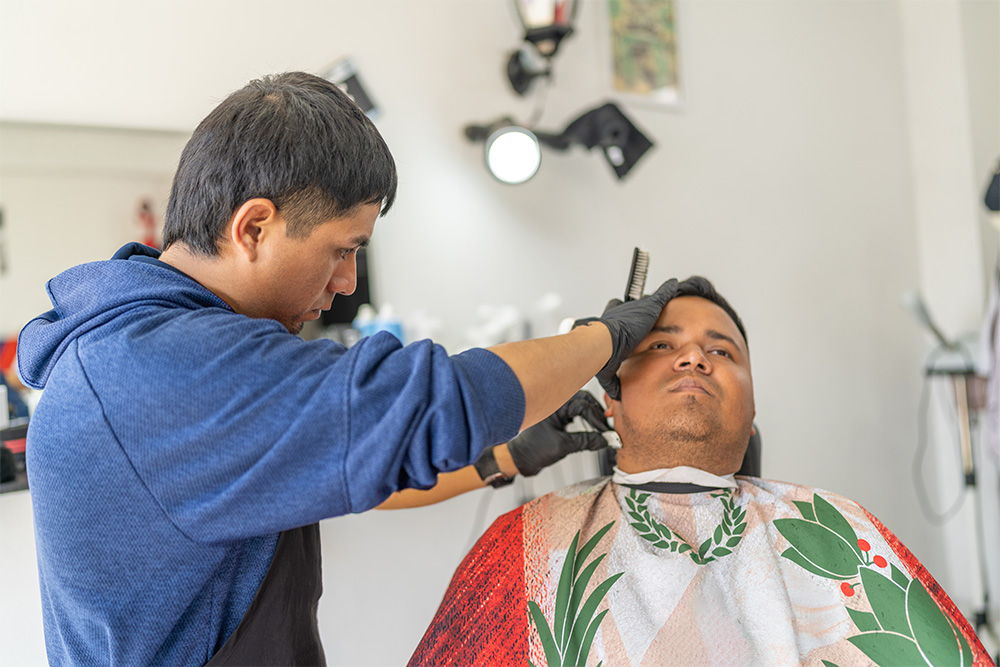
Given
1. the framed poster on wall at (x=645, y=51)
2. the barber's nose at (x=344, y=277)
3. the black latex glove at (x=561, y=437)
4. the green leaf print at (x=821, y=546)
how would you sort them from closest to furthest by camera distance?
the barber's nose at (x=344, y=277) < the green leaf print at (x=821, y=546) < the black latex glove at (x=561, y=437) < the framed poster on wall at (x=645, y=51)

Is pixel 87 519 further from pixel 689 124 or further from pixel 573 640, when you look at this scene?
pixel 689 124

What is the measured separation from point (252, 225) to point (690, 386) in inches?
37.0

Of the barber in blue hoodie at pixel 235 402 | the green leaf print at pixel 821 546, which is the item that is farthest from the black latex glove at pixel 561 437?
the barber in blue hoodie at pixel 235 402

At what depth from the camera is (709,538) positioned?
149 cm

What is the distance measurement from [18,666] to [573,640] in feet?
3.54

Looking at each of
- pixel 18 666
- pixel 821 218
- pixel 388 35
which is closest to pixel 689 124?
pixel 821 218

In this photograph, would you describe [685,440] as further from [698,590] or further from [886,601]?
[886,601]

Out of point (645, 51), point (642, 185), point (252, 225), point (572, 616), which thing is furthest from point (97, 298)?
point (645, 51)

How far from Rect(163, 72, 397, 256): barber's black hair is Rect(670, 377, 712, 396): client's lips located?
0.79 m

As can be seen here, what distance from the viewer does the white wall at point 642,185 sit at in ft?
6.44

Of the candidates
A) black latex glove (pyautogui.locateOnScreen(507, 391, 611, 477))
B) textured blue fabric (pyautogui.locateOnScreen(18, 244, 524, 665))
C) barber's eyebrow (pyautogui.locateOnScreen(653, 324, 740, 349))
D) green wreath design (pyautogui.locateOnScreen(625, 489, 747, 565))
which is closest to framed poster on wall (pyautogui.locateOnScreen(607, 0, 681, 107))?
barber's eyebrow (pyautogui.locateOnScreen(653, 324, 740, 349))

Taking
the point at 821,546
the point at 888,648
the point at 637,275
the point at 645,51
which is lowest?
the point at 888,648

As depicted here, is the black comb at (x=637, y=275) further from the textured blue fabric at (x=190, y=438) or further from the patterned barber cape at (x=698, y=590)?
the textured blue fabric at (x=190, y=438)

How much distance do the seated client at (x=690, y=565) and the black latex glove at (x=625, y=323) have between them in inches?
3.7
